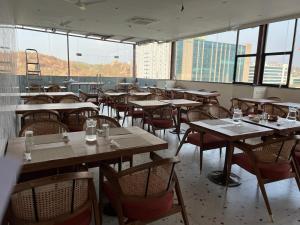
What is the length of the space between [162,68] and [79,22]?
4.80 m

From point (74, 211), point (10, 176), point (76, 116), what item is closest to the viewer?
point (10, 176)

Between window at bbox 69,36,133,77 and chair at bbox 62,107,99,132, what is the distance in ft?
24.1

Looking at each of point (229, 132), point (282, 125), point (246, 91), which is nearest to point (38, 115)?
point (229, 132)

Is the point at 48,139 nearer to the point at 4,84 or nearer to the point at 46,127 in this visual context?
the point at 46,127

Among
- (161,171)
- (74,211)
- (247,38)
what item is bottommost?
(74,211)

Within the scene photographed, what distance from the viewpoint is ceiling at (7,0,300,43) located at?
521 centimetres

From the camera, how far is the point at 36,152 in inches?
65.0

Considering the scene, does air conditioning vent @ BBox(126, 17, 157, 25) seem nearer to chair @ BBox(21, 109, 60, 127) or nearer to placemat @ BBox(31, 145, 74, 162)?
chair @ BBox(21, 109, 60, 127)

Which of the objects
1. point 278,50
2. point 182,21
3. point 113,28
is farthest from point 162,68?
point 278,50

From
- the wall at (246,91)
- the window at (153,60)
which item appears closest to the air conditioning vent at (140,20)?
the wall at (246,91)

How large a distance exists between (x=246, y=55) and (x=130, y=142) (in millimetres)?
6903

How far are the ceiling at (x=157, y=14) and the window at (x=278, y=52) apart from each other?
549 millimetres

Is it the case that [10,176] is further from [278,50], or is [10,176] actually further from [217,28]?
[217,28]

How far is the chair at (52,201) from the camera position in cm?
118
